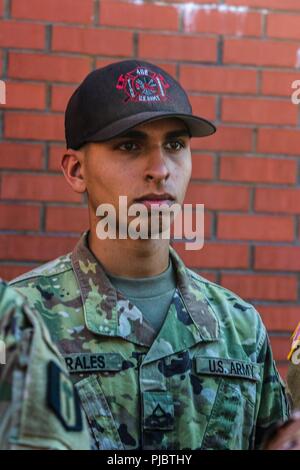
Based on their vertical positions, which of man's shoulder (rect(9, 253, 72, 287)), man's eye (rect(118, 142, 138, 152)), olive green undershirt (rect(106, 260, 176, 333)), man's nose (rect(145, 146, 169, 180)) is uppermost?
man's eye (rect(118, 142, 138, 152))

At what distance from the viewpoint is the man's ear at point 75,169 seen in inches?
94.4

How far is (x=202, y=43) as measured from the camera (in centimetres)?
328

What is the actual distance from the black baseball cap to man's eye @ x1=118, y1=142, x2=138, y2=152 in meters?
0.05

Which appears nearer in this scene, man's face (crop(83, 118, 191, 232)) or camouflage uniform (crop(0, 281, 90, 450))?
camouflage uniform (crop(0, 281, 90, 450))

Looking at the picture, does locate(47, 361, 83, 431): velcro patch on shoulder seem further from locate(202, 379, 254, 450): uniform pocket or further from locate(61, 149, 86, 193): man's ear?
locate(61, 149, 86, 193): man's ear

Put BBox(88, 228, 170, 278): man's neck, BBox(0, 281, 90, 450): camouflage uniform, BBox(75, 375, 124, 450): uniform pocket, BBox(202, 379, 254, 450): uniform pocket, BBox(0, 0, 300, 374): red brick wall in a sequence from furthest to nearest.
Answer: BBox(0, 0, 300, 374): red brick wall → BBox(88, 228, 170, 278): man's neck → BBox(202, 379, 254, 450): uniform pocket → BBox(75, 375, 124, 450): uniform pocket → BBox(0, 281, 90, 450): camouflage uniform

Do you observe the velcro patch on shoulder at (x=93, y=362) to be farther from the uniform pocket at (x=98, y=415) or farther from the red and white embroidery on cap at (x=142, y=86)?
the red and white embroidery on cap at (x=142, y=86)

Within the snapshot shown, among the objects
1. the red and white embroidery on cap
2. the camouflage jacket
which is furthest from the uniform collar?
the red and white embroidery on cap

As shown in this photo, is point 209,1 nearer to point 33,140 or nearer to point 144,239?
point 33,140

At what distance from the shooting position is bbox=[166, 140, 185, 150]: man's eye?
7.57 feet

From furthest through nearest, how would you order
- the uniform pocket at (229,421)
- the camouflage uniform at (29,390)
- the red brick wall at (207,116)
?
the red brick wall at (207,116)
the uniform pocket at (229,421)
the camouflage uniform at (29,390)

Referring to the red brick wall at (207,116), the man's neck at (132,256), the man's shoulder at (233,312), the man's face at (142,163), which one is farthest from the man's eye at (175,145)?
the red brick wall at (207,116)

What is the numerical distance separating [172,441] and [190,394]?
0.13m

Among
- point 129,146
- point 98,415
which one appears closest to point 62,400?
point 98,415
